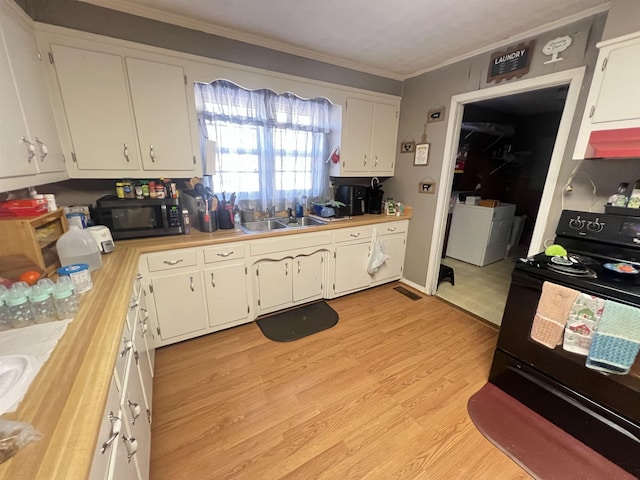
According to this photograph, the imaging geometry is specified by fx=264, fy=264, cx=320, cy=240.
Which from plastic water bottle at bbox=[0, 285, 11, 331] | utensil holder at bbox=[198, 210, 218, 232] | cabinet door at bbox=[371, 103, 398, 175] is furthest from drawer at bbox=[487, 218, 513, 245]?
plastic water bottle at bbox=[0, 285, 11, 331]

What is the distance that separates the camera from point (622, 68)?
4.57 feet

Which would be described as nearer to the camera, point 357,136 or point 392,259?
point 357,136

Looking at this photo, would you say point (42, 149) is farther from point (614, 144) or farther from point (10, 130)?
point (614, 144)

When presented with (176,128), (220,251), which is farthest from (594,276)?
(176,128)

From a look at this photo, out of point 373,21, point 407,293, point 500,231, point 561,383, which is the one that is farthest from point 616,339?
point 500,231

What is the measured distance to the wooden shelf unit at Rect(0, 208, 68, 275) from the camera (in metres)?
1.14

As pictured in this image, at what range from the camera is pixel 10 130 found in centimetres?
115

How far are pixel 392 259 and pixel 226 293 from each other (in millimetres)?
1936

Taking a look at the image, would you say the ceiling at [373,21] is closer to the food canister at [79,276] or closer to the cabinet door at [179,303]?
the food canister at [79,276]

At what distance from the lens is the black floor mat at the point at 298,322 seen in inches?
90.6

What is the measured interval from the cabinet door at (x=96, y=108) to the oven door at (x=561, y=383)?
8.94 feet

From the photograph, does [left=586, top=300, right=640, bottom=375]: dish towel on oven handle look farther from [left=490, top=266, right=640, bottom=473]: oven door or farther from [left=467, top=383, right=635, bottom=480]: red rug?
[left=467, top=383, right=635, bottom=480]: red rug

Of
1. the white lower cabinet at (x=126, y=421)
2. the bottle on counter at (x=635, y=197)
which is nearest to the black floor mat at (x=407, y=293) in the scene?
the bottle on counter at (x=635, y=197)

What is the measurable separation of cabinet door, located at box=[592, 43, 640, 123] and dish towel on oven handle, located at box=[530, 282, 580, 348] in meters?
0.98
